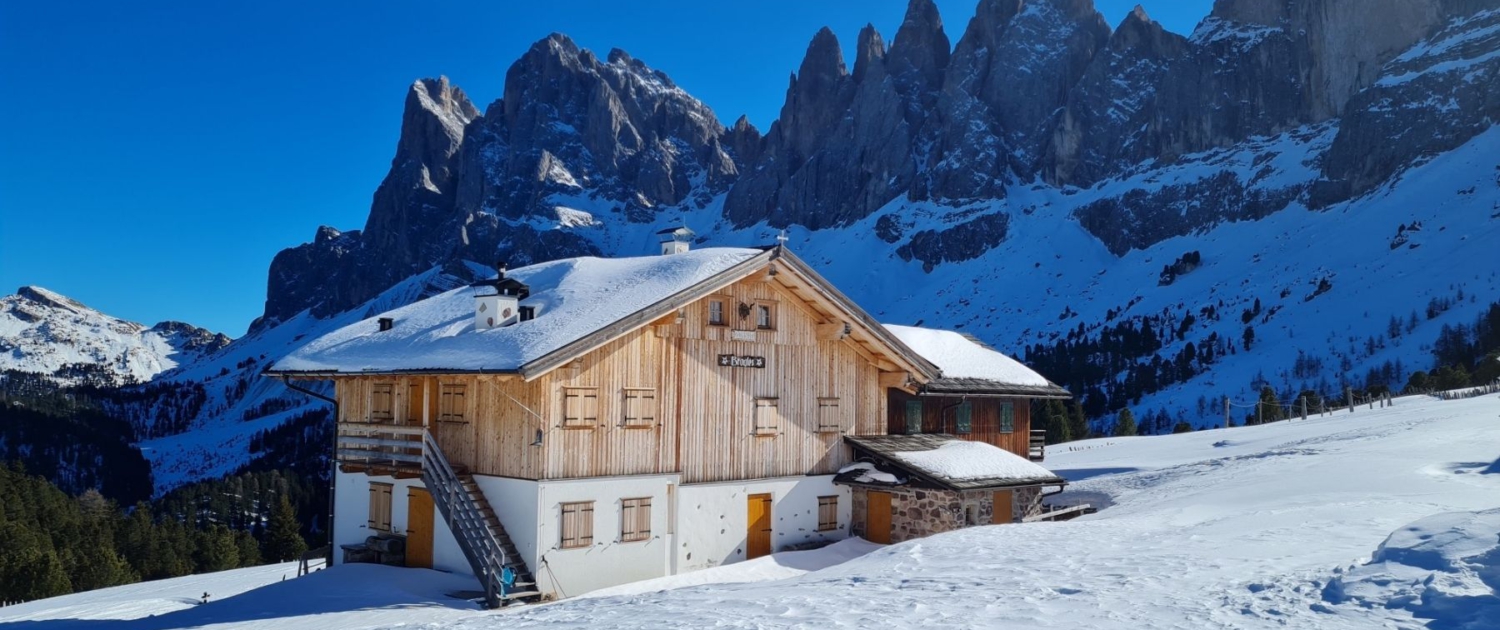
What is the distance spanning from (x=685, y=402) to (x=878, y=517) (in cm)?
667

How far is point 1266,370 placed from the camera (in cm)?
12769

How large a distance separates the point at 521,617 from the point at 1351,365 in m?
129

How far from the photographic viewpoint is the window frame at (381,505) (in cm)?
2564

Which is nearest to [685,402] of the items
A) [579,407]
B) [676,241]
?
[579,407]

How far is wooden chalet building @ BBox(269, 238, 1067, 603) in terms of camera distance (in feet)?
70.9

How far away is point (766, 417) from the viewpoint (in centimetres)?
2598

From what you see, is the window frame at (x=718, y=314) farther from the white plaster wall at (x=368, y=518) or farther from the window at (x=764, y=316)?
the white plaster wall at (x=368, y=518)

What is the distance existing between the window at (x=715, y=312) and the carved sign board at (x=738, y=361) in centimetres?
82

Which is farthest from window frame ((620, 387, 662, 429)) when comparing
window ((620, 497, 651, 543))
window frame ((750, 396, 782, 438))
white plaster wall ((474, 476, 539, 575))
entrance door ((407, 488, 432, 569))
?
entrance door ((407, 488, 432, 569))

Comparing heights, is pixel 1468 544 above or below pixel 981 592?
above

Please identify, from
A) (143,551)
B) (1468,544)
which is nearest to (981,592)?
(1468,544)

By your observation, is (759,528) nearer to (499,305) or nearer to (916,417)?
(916,417)

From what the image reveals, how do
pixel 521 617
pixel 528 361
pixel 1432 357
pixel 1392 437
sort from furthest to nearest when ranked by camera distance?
pixel 1432 357 < pixel 1392 437 < pixel 528 361 < pixel 521 617

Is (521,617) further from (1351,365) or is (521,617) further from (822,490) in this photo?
(1351,365)
